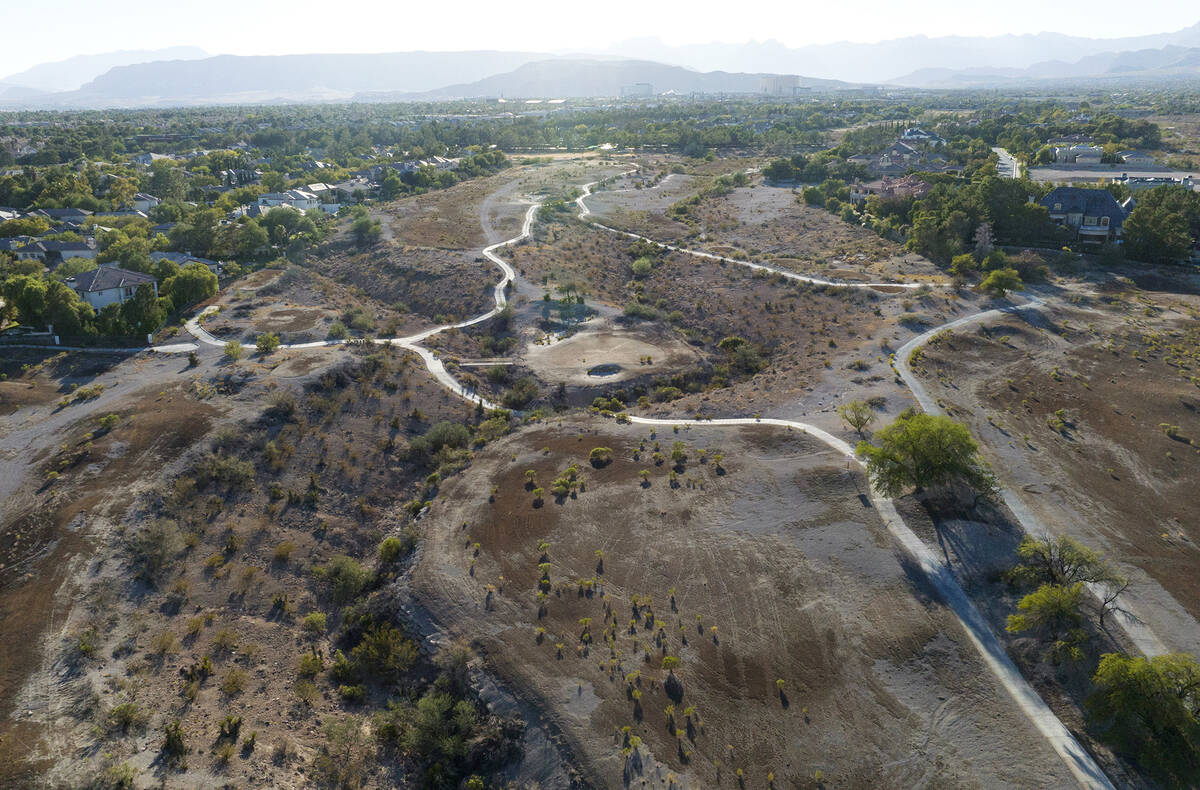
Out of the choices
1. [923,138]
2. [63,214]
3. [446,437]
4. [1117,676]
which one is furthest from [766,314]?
[923,138]

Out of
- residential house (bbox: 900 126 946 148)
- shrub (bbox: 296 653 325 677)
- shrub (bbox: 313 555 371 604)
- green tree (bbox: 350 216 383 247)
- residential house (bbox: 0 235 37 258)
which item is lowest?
shrub (bbox: 296 653 325 677)

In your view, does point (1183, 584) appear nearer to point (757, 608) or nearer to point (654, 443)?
point (757, 608)

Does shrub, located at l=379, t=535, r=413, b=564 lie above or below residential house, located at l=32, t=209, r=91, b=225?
below

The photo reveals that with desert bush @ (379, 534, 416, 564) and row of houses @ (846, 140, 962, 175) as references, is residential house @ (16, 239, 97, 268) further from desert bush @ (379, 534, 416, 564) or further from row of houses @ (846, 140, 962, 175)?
row of houses @ (846, 140, 962, 175)

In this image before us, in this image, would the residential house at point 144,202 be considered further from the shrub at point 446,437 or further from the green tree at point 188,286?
the shrub at point 446,437

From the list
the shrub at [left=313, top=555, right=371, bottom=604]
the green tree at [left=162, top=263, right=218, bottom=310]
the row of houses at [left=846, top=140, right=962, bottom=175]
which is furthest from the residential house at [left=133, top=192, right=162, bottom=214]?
the row of houses at [left=846, top=140, right=962, bottom=175]

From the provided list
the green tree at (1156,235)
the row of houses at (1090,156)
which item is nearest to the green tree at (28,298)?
the green tree at (1156,235)

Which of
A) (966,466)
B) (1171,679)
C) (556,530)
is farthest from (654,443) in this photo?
(1171,679)
